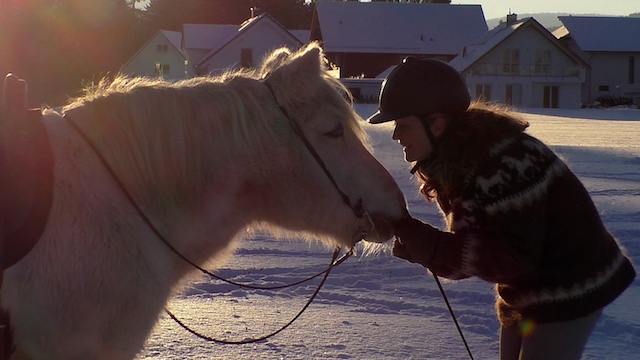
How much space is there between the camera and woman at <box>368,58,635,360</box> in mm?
2242

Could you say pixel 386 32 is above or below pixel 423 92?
above

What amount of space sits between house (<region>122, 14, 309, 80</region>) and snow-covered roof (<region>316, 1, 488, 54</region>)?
264cm

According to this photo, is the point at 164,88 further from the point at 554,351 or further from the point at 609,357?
the point at 609,357

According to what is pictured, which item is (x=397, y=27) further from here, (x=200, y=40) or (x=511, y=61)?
(x=200, y=40)

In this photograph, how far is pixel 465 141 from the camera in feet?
7.73

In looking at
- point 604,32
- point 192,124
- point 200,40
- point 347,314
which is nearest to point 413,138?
point 192,124

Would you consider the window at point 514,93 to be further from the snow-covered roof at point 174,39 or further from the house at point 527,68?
the snow-covered roof at point 174,39

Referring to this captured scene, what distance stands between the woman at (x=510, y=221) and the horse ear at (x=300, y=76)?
30 cm

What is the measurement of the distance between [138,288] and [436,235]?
3.47 ft

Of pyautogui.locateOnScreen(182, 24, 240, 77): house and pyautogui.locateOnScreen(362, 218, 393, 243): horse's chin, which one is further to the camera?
pyautogui.locateOnScreen(182, 24, 240, 77): house

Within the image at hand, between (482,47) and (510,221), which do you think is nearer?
(510,221)

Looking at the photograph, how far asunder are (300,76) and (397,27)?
43387 millimetres

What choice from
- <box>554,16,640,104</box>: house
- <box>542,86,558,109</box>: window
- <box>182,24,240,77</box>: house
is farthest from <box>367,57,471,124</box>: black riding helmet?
<box>554,16,640,104</box>: house

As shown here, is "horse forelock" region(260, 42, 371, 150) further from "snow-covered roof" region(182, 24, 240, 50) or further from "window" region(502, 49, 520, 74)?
"snow-covered roof" region(182, 24, 240, 50)
